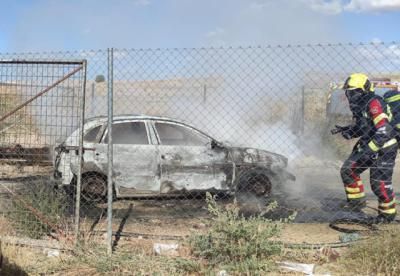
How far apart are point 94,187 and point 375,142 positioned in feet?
14.5

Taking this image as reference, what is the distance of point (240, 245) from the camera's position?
4395mm

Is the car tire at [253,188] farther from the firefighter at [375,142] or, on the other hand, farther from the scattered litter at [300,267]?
the scattered litter at [300,267]

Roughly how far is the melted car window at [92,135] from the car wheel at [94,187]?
0.57 metres

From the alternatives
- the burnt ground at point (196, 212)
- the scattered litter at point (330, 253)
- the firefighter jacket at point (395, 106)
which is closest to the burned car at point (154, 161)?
the burnt ground at point (196, 212)

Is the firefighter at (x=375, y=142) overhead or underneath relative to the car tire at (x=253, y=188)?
overhead

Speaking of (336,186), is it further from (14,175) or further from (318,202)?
(14,175)

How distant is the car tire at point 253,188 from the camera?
7684mm

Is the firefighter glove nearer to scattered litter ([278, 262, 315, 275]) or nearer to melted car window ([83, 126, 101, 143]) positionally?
scattered litter ([278, 262, 315, 275])

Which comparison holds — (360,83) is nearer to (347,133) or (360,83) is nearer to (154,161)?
(347,133)

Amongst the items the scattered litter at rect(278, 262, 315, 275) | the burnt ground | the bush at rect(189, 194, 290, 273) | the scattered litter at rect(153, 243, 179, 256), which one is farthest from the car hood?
the scattered litter at rect(278, 262, 315, 275)

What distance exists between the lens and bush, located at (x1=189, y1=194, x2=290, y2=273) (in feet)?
14.4

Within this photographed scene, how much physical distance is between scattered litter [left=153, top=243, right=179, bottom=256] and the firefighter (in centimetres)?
304

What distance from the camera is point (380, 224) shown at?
6.16 meters

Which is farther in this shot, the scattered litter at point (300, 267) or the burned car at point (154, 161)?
the burned car at point (154, 161)
